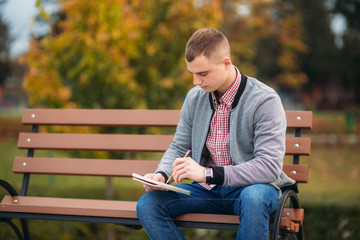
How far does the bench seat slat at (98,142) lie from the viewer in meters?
3.56

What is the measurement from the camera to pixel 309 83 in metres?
32.9

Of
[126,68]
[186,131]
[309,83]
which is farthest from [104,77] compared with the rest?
[309,83]

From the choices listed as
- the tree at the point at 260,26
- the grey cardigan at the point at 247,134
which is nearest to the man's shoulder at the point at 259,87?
the grey cardigan at the point at 247,134

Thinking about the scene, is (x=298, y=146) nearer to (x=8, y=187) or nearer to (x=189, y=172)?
(x=189, y=172)

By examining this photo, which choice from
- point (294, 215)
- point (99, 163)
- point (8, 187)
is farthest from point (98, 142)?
point (294, 215)

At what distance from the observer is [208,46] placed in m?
2.69

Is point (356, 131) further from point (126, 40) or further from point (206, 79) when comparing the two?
point (206, 79)

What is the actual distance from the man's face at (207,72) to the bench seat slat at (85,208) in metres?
0.72

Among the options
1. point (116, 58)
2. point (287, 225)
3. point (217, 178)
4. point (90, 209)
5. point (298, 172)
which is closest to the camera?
point (217, 178)

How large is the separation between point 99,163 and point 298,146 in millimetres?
1414

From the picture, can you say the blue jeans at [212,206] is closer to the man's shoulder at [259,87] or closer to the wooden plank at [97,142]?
the man's shoulder at [259,87]

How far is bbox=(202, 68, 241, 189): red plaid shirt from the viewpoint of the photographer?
2.85m

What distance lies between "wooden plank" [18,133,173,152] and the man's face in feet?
2.83

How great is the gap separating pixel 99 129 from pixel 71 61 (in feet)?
2.75
